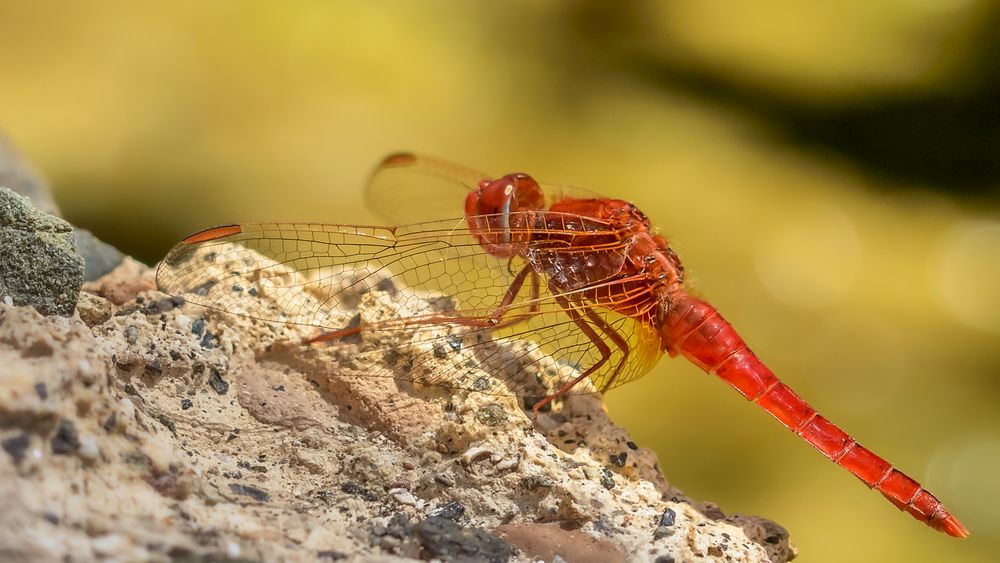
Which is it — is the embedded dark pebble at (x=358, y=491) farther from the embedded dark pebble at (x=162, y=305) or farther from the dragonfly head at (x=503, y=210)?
the dragonfly head at (x=503, y=210)

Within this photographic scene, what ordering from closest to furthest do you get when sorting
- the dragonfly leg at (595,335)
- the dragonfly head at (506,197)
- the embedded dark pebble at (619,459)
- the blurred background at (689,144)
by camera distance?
the embedded dark pebble at (619,459)
the dragonfly leg at (595,335)
the dragonfly head at (506,197)
the blurred background at (689,144)

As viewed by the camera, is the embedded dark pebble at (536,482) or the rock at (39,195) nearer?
the embedded dark pebble at (536,482)

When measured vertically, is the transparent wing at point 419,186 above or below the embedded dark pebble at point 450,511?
above

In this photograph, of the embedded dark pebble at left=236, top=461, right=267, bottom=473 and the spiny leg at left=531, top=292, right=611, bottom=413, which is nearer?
the embedded dark pebble at left=236, top=461, right=267, bottom=473

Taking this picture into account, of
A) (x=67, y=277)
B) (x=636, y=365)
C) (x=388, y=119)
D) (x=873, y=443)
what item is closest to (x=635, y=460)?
(x=636, y=365)

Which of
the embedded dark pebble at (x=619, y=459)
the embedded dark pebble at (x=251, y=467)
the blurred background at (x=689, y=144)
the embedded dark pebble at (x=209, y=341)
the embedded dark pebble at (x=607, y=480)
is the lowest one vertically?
the embedded dark pebble at (x=251, y=467)

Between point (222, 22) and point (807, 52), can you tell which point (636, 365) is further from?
point (222, 22)

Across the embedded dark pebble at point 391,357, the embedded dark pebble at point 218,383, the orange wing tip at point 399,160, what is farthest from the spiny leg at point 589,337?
Answer: the orange wing tip at point 399,160

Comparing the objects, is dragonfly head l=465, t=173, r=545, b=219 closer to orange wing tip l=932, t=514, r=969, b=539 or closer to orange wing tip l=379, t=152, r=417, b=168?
orange wing tip l=379, t=152, r=417, b=168

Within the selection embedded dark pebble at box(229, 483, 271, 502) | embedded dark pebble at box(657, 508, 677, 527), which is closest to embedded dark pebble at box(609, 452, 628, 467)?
embedded dark pebble at box(657, 508, 677, 527)
